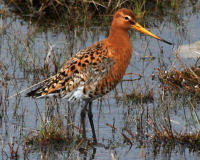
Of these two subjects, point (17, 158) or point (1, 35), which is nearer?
point (17, 158)

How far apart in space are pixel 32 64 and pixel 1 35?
4.31 ft

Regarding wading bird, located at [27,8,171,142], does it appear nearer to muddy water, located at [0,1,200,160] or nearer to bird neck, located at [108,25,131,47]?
bird neck, located at [108,25,131,47]

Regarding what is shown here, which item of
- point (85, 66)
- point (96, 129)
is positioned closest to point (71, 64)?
point (85, 66)

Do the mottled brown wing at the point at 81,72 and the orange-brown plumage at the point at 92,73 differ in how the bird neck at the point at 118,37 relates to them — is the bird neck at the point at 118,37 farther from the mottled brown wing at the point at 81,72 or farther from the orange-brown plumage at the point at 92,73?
the mottled brown wing at the point at 81,72

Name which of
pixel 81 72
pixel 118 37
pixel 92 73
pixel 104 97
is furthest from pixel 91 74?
pixel 104 97

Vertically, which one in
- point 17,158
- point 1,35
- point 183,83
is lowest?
point 17,158

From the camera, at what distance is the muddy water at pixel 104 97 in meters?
6.93

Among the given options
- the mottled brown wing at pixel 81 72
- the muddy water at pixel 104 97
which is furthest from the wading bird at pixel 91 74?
the muddy water at pixel 104 97

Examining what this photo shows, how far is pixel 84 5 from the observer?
11406 millimetres

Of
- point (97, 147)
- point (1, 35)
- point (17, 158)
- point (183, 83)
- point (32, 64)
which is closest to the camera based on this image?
point (17, 158)

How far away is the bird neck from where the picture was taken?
25.5 ft

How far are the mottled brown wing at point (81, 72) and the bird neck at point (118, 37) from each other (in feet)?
0.59

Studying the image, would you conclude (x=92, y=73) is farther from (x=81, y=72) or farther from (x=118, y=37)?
(x=118, y=37)

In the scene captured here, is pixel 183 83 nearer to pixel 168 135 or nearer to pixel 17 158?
pixel 168 135
